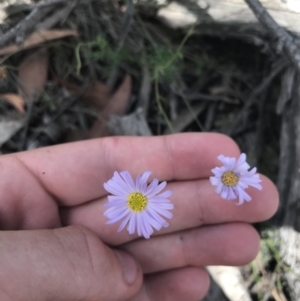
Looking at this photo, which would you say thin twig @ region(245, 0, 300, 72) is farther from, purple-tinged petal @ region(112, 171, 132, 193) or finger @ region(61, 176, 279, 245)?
purple-tinged petal @ region(112, 171, 132, 193)

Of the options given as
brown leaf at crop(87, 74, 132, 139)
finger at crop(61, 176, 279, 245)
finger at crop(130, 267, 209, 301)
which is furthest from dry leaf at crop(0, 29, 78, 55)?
finger at crop(130, 267, 209, 301)

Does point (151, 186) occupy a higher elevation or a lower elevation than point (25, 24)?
lower

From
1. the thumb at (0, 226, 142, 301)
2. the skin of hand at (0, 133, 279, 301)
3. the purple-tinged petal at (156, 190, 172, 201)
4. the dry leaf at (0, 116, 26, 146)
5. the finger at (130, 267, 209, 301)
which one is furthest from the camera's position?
the dry leaf at (0, 116, 26, 146)

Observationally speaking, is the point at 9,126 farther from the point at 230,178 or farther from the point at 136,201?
the point at 230,178

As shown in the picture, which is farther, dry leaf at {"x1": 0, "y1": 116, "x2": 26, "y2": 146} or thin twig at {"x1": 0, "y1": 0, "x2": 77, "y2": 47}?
dry leaf at {"x1": 0, "y1": 116, "x2": 26, "y2": 146}

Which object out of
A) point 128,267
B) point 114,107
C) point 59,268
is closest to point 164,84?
point 114,107

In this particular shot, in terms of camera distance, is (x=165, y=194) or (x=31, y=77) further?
(x=31, y=77)

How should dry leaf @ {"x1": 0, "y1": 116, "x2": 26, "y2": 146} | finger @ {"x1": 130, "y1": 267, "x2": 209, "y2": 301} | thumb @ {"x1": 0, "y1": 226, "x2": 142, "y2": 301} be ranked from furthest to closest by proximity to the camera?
A: 1. dry leaf @ {"x1": 0, "y1": 116, "x2": 26, "y2": 146}
2. finger @ {"x1": 130, "y1": 267, "x2": 209, "y2": 301}
3. thumb @ {"x1": 0, "y1": 226, "x2": 142, "y2": 301}
